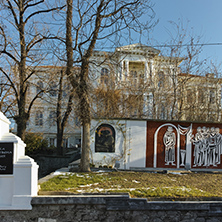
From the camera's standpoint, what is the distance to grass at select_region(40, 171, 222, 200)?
20.3 feet

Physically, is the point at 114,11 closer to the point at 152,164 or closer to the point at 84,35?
the point at 84,35

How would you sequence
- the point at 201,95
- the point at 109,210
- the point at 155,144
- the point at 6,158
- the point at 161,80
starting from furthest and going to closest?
the point at 201,95 → the point at 161,80 → the point at 155,144 → the point at 6,158 → the point at 109,210

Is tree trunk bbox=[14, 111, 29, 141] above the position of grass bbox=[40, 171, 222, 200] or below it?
above

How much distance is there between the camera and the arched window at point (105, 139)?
11695 mm

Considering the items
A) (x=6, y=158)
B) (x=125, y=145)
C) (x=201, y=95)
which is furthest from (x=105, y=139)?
(x=201, y=95)

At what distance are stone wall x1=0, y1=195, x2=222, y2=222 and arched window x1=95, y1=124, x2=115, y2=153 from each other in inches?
234

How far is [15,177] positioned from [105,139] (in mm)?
6413

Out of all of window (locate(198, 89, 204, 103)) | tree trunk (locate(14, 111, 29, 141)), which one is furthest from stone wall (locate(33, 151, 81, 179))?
window (locate(198, 89, 204, 103))

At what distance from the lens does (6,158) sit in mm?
5859

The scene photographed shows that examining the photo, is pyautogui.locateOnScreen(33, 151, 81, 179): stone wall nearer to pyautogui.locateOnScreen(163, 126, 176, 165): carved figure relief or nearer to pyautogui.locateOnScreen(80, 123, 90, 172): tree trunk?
pyautogui.locateOnScreen(80, 123, 90, 172): tree trunk

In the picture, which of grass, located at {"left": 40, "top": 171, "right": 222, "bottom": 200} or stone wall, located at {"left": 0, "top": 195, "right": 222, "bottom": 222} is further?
grass, located at {"left": 40, "top": 171, "right": 222, "bottom": 200}

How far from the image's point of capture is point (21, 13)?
44.2 ft

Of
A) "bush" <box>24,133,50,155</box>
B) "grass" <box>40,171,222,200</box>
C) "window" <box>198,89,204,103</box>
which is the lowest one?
"bush" <box>24,133,50,155</box>

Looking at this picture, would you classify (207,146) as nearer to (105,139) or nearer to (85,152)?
(105,139)
